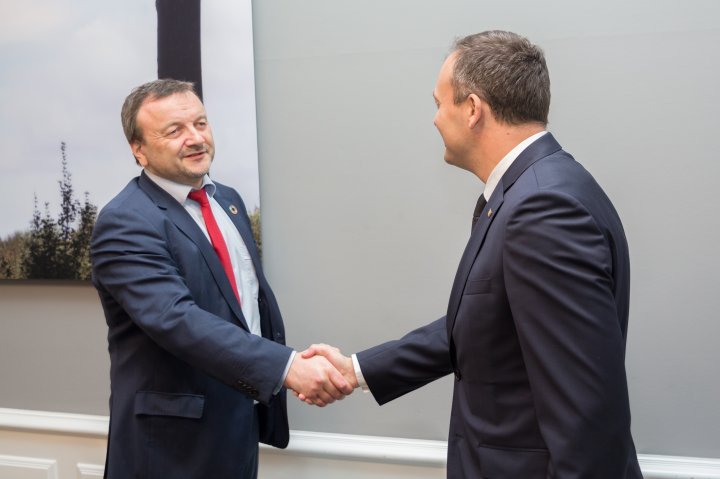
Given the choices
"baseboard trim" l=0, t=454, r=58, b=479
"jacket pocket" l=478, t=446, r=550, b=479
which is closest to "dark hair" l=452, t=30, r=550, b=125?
"jacket pocket" l=478, t=446, r=550, b=479

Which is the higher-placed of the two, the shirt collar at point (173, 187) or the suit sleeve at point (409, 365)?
the shirt collar at point (173, 187)

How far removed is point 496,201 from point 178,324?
907 mm

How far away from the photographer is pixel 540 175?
4.60ft

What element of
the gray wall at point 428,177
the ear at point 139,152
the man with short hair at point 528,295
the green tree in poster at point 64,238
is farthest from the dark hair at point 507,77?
the green tree in poster at point 64,238

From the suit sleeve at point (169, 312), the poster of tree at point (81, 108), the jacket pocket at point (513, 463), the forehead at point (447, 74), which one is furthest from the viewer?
the poster of tree at point (81, 108)

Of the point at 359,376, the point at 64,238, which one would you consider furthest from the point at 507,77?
the point at 64,238

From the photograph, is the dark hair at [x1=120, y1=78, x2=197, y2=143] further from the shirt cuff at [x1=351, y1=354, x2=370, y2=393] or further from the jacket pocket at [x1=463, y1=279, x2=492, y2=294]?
the jacket pocket at [x1=463, y1=279, x2=492, y2=294]

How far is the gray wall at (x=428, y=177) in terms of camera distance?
2219 mm

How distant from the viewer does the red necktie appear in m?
2.12

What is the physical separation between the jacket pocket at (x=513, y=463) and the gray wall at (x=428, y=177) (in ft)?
3.38

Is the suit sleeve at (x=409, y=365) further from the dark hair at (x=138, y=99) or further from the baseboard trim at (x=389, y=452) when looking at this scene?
the dark hair at (x=138, y=99)

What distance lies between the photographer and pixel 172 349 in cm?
190

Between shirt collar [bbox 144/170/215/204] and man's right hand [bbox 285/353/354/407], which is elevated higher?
shirt collar [bbox 144/170/215/204]

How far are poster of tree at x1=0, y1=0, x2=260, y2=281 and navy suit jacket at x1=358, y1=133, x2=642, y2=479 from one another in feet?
4.11
